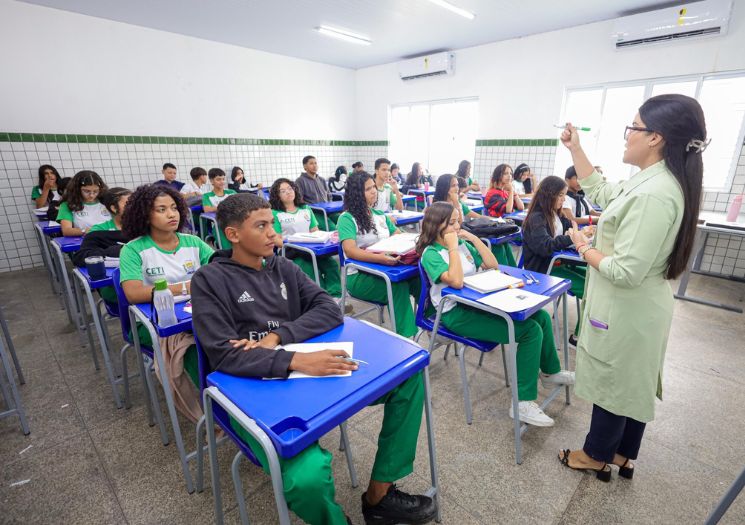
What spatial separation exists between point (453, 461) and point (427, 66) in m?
6.76

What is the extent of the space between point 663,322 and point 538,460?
0.87 meters

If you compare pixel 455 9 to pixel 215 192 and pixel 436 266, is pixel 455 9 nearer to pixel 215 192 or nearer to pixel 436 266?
pixel 215 192

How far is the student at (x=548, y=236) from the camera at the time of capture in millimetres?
2658

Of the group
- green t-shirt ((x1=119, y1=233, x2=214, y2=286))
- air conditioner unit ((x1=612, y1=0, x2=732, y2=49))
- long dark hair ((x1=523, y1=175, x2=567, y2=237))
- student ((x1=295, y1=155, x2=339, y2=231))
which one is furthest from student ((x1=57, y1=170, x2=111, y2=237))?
air conditioner unit ((x1=612, y1=0, x2=732, y2=49))

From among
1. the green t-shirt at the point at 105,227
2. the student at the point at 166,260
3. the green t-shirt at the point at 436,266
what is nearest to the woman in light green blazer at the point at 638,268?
the green t-shirt at the point at 436,266

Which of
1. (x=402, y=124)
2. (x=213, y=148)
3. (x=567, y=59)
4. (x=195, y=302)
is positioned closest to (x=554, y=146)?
(x=567, y=59)

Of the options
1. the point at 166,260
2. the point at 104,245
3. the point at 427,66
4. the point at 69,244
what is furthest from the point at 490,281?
the point at 427,66

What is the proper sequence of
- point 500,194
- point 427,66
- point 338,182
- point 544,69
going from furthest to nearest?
1. point 338,182
2. point 427,66
3. point 544,69
4. point 500,194

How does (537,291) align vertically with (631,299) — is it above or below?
below

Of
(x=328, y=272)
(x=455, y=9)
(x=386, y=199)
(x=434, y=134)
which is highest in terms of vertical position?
(x=455, y=9)

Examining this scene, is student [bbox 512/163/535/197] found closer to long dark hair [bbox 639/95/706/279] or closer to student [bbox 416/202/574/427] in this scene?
student [bbox 416/202/574/427]

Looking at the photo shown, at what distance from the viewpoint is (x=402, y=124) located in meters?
7.91

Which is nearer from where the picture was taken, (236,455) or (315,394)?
(315,394)

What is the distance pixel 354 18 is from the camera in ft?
16.5
